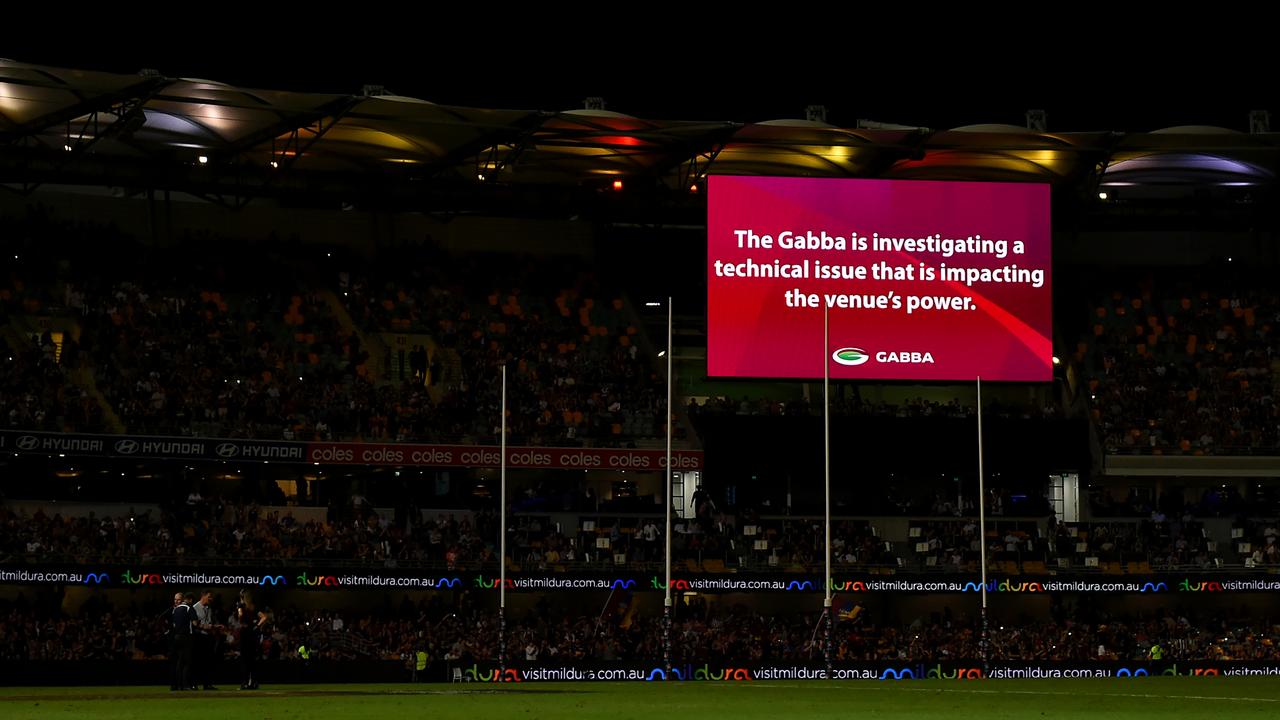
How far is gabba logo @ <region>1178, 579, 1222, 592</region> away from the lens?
42.7 meters

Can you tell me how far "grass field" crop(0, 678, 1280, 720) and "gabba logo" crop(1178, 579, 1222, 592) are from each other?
561 inches

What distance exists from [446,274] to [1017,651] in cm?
2014

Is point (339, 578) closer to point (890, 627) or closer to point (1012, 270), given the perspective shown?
point (890, 627)

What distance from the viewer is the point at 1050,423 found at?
47.2m

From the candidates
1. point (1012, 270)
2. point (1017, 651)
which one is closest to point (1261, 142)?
point (1012, 270)

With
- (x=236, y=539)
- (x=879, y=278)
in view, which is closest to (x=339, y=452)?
(x=236, y=539)

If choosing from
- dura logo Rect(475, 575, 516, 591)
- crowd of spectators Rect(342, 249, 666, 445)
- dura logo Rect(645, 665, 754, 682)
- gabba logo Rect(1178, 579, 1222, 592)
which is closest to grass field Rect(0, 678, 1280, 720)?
dura logo Rect(645, 665, 754, 682)

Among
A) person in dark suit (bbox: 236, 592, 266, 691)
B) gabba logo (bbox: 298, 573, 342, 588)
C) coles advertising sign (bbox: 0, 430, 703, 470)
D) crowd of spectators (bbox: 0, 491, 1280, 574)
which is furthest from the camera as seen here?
gabba logo (bbox: 298, 573, 342, 588)

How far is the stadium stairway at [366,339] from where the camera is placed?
4641 cm

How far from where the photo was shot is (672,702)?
2216 cm

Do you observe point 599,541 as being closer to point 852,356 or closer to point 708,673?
point 708,673

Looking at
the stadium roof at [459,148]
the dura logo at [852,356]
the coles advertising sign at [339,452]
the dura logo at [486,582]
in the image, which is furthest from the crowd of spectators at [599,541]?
the stadium roof at [459,148]

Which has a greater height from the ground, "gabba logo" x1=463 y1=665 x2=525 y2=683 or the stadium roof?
the stadium roof

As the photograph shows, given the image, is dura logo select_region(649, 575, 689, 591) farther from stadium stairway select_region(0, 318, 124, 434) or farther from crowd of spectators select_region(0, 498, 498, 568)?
stadium stairway select_region(0, 318, 124, 434)
